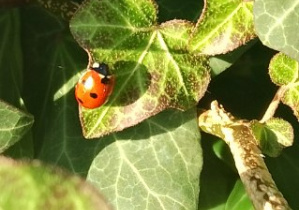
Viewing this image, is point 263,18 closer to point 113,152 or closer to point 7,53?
point 113,152

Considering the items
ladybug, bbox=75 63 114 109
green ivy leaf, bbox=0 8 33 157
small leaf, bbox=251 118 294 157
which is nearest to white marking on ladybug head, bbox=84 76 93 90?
ladybug, bbox=75 63 114 109

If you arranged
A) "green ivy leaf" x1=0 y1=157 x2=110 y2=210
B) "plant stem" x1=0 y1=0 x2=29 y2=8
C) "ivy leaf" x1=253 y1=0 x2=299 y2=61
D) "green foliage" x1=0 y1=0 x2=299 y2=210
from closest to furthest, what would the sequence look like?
"green ivy leaf" x1=0 y1=157 x2=110 y2=210 → "ivy leaf" x1=253 y1=0 x2=299 y2=61 → "green foliage" x1=0 y1=0 x2=299 y2=210 → "plant stem" x1=0 y1=0 x2=29 y2=8

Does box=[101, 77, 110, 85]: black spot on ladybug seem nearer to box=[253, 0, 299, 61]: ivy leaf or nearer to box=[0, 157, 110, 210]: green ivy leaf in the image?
box=[253, 0, 299, 61]: ivy leaf

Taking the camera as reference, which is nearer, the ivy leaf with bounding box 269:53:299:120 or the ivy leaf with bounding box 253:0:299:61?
the ivy leaf with bounding box 253:0:299:61

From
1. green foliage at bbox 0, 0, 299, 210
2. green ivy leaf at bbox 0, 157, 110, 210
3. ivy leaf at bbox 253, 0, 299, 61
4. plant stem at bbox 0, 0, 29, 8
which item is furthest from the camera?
plant stem at bbox 0, 0, 29, 8

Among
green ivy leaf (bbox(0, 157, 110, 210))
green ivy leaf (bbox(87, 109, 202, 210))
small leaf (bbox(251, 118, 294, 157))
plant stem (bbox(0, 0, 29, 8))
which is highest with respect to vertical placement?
green ivy leaf (bbox(0, 157, 110, 210))

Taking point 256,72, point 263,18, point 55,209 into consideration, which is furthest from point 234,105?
point 55,209
